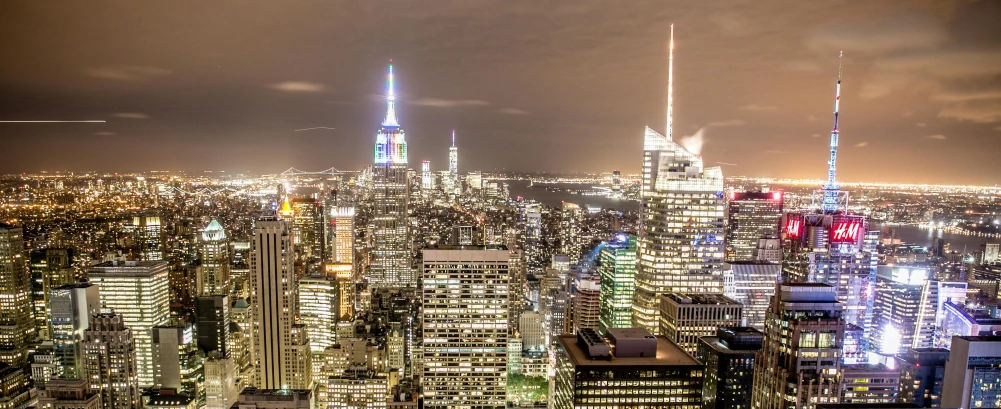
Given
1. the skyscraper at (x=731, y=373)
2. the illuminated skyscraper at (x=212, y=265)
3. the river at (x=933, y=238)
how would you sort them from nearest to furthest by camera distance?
the skyscraper at (x=731, y=373), the river at (x=933, y=238), the illuminated skyscraper at (x=212, y=265)

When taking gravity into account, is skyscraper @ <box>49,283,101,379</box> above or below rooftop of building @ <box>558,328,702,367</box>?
below

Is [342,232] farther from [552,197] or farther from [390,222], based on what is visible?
[552,197]

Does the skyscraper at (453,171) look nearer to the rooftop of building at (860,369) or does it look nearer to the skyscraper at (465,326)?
the skyscraper at (465,326)

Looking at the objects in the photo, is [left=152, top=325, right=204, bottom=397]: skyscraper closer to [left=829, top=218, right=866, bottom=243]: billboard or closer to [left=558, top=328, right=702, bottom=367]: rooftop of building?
[left=558, top=328, right=702, bottom=367]: rooftop of building

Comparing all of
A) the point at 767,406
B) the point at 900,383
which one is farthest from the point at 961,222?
the point at 767,406

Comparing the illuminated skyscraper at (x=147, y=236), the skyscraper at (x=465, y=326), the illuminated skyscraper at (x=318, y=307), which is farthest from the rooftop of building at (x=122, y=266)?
the skyscraper at (x=465, y=326)

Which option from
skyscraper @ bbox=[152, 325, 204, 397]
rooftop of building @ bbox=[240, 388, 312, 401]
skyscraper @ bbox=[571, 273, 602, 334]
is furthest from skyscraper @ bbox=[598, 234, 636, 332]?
skyscraper @ bbox=[152, 325, 204, 397]
